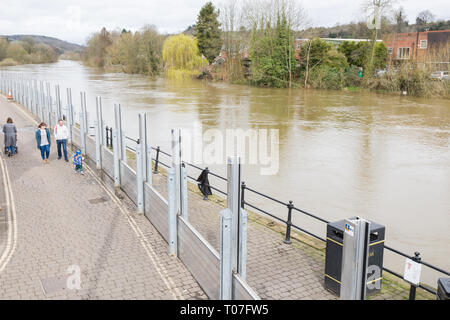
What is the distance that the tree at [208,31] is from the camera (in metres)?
73.3

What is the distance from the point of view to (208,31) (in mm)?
73812

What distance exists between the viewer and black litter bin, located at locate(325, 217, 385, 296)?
643 centimetres

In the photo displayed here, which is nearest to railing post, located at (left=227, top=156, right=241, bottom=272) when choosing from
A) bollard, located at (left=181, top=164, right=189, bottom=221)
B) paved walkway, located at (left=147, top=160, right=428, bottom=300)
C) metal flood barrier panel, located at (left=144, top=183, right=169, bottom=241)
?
paved walkway, located at (left=147, top=160, right=428, bottom=300)

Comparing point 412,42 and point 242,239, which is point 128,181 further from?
point 412,42

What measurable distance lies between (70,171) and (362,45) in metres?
51.8

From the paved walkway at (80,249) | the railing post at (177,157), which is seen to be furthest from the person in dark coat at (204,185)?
the railing post at (177,157)

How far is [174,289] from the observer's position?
6887 mm

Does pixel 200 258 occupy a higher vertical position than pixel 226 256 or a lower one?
lower

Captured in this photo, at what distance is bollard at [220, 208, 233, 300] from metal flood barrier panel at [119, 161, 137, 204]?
5.31 meters

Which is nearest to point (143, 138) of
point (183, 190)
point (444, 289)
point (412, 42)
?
point (183, 190)

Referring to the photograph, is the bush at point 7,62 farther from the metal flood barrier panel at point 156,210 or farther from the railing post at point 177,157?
the railing post at point 177,157

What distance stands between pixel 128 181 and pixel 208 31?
217 feet

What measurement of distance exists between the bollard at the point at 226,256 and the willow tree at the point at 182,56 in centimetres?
6884
